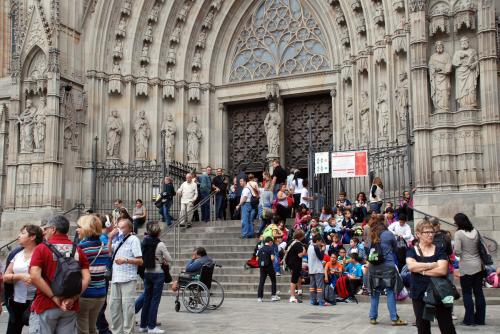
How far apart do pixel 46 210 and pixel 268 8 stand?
10134 mm

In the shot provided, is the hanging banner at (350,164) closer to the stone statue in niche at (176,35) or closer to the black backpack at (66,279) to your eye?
the stone statue in niche at (176,35)

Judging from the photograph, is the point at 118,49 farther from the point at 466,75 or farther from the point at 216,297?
the point at 466,75

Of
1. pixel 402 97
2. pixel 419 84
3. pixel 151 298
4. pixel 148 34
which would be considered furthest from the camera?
pixel 148 34

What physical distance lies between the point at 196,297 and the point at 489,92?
7776 millimetres

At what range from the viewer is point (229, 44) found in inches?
851

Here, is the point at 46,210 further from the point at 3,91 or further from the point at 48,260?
the point at 48,260

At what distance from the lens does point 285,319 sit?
31.4 feet

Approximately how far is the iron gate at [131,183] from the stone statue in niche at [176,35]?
14.3 feet

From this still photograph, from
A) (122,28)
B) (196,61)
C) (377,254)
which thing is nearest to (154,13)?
(122,28)

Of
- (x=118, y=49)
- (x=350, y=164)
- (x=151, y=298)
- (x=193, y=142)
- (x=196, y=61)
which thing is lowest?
(x=151, y=298)

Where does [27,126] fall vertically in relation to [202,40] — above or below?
below

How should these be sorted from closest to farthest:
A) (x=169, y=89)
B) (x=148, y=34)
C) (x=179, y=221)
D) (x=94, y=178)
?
(x=179, y=221)
(x=94, y=178)
(x=169, y=89)
(x=148, y=34)

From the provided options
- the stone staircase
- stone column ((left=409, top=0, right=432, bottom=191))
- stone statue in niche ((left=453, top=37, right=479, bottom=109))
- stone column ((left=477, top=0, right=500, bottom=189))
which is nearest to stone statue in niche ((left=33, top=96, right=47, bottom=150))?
the stone staircase

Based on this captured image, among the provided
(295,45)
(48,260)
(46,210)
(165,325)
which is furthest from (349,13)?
(48,260)
